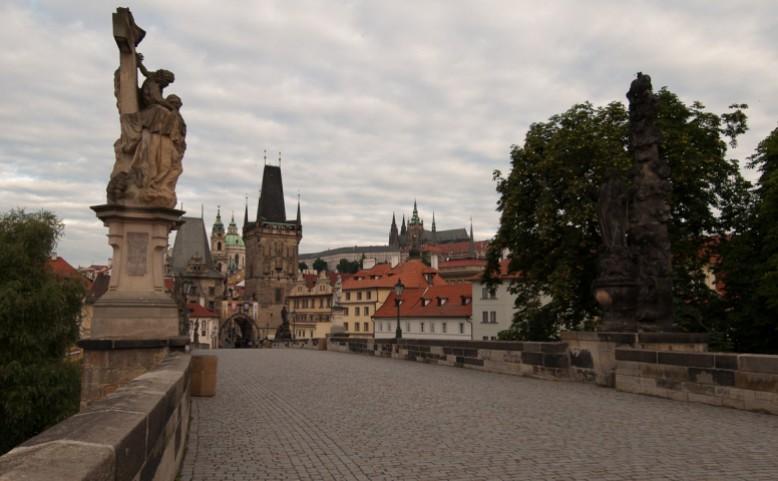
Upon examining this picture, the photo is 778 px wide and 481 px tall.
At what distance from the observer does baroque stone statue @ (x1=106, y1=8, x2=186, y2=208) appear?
9062 mm

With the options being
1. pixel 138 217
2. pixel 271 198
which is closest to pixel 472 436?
pixel 138 217

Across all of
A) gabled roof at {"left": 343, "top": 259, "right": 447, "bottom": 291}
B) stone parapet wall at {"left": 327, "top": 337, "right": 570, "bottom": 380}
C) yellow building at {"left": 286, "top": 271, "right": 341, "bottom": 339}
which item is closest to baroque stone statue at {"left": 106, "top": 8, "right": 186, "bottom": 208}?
stone parapet wall at {"left": 327, "top": 337, "right": 570, "bottom": 380}

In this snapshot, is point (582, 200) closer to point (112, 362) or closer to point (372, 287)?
point (112, 362)

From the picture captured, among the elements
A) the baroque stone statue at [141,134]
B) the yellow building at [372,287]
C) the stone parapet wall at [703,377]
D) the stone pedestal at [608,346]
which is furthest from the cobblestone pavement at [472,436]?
the yellow building at [372,287]

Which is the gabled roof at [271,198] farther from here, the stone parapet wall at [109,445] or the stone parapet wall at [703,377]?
the stone parapet wall at [109,445]

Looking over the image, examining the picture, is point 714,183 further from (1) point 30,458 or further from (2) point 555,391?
(1) point 30,458

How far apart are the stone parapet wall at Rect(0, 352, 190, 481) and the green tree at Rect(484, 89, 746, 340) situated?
1978cm

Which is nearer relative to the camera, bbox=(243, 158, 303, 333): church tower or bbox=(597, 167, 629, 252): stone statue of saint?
bbox=(597, 167, 629, 252): stone statue of saint

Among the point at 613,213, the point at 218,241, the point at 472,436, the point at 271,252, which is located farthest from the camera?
the point at 218,241

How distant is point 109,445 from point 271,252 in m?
123

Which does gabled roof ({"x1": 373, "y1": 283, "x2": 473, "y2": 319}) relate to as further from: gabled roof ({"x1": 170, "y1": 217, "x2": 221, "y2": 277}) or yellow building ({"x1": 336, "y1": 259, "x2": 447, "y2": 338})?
gabled roof ({"x1": 170, "y1": 217, "x2": 221, "y2": 277})

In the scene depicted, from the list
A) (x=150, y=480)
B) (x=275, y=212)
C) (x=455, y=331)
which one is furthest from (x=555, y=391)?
(x=275, y=212)

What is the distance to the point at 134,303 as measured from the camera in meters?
8.90

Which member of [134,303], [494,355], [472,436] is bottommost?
[472,436]
